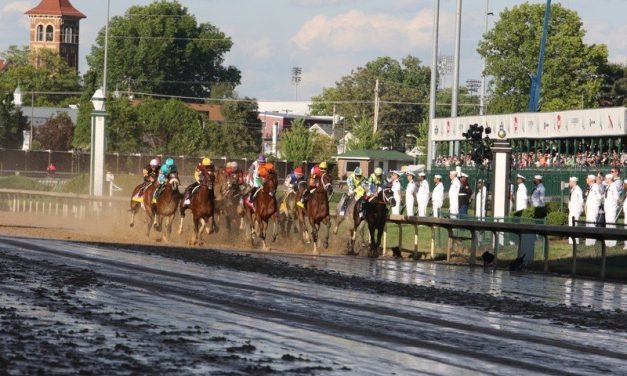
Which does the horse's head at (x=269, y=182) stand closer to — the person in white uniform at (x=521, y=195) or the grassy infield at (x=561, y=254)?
the grassy infield at (x=561, y=254)

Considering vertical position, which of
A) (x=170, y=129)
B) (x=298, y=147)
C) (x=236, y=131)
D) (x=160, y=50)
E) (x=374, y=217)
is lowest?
(x=374, y=217)

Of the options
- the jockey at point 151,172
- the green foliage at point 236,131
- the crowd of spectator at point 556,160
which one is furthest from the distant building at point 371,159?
the jockey at point 151,172

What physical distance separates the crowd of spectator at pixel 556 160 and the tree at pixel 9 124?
64354 mm

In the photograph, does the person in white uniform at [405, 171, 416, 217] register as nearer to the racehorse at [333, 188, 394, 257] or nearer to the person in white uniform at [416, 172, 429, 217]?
the person in white uniform at [416, 172, 429, 217]

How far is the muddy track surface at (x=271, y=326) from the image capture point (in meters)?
11.1

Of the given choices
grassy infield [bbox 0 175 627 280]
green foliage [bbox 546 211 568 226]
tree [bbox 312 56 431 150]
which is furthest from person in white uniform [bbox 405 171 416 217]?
tree [bbox 312 56 431 150]

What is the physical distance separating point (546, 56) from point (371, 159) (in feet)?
52.0

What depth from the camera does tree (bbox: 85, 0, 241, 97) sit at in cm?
14362

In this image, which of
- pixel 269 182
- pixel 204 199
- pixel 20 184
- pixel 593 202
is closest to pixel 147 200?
pixel 204 199

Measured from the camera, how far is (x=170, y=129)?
358 feet

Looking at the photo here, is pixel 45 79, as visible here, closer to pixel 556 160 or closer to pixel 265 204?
pixel 556 160

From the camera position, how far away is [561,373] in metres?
11.5

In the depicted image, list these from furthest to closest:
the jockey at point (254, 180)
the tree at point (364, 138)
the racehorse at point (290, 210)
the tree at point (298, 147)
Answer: the tree at point (364, 138) → the tree at point (298, 147) → the racehorse at point (290, 210) → the jockey at point (254, 180)

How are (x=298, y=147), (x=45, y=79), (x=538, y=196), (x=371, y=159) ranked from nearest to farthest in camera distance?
(x=538, y=196) < (x=371, y=159) < (x=298, y=147) < (x=45, y=79)
